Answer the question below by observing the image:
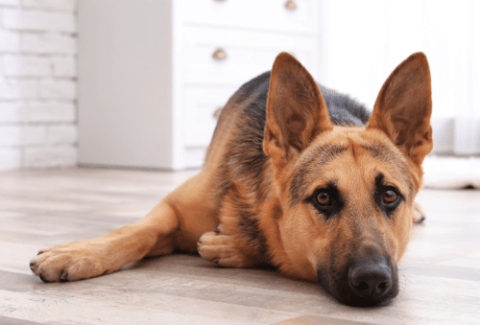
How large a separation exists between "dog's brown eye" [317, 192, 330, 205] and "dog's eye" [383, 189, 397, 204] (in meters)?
0.14

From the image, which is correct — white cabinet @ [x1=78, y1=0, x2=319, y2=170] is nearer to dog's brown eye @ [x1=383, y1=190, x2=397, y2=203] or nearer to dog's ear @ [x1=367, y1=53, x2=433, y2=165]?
dog's ear @ [x1=367, y1=53, x2=433, y2=165]

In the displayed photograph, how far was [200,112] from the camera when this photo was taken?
15.8ft

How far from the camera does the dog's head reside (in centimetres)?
139

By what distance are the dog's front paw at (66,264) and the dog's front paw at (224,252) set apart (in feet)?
1.05

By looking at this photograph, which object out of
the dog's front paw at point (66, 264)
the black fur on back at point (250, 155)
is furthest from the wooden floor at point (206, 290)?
the black fur on back at point (250, 155)

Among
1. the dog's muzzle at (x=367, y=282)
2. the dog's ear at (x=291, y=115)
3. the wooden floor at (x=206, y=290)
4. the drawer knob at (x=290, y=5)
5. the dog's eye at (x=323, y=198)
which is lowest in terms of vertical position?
the wooden floor at (x=206, y=290)

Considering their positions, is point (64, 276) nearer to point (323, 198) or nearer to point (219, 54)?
point (323, 198)

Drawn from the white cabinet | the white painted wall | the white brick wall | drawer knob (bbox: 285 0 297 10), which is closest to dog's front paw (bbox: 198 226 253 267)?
the white cabinet

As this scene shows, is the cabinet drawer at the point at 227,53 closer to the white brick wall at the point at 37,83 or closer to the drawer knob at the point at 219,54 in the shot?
the drawer knob at the point at 219,54

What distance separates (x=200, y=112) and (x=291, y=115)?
10.3ft

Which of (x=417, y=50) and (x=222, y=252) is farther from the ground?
(x=417, y=50)

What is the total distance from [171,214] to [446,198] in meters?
2.08

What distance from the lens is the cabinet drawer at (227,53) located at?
4734 millimetres

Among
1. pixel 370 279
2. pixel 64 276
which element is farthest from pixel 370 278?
pixel 64 276
